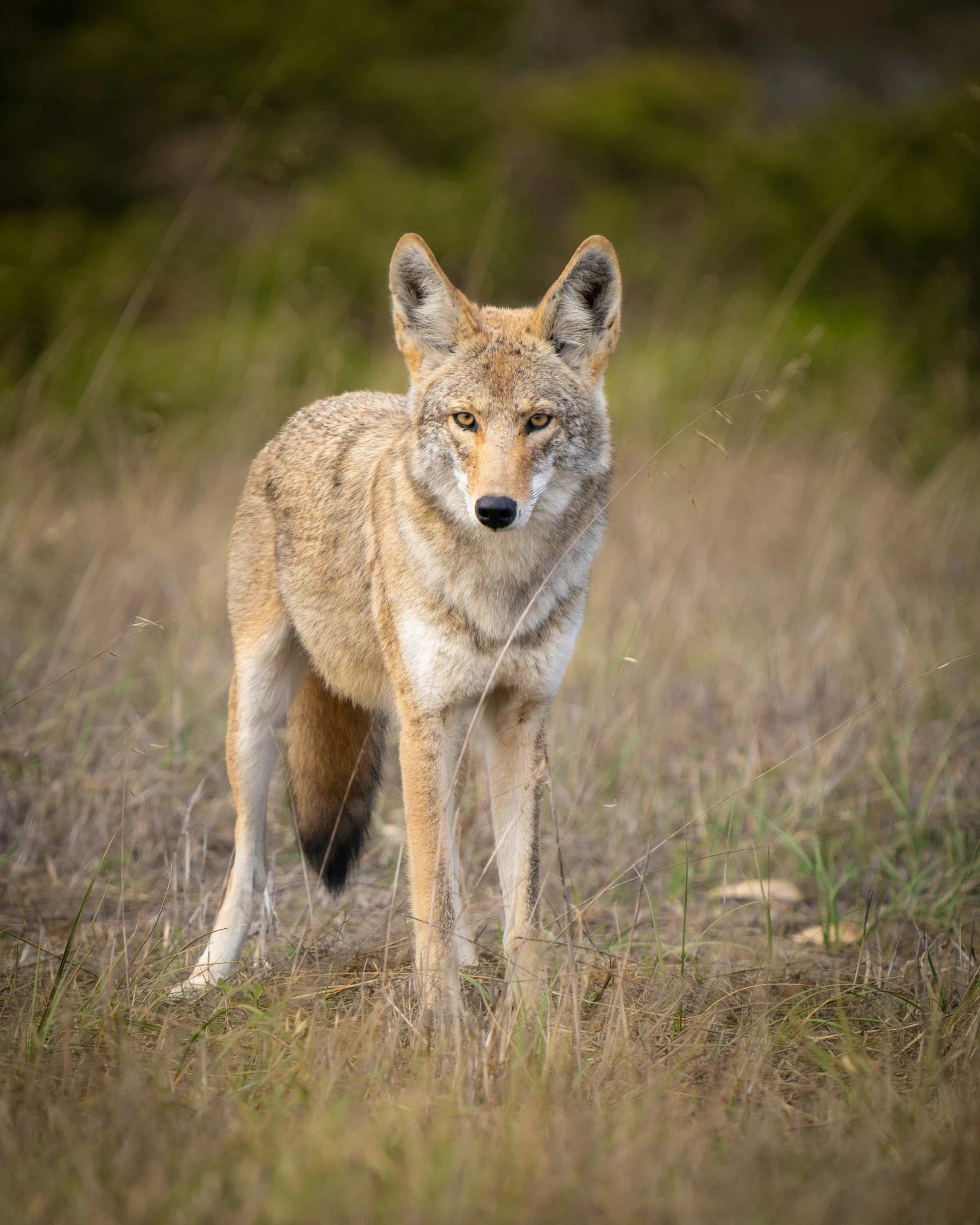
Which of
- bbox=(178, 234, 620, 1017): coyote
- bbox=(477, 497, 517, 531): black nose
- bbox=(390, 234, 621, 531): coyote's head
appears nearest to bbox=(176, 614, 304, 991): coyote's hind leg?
bbox=(178, 234, 620, 1017): coyote

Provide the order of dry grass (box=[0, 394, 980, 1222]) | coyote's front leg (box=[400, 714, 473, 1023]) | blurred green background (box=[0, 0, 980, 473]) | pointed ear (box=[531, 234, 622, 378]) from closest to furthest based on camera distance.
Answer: dry grass (box=[0, 394, 980, 1222]) → coyote's front leg (box=[400, 714, 473, 1023]) → pointed ear (box=[531, 234, 622, 378]) → blurred green background (box=[0, 0, 980, 473])

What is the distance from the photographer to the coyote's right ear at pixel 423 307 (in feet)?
9.56

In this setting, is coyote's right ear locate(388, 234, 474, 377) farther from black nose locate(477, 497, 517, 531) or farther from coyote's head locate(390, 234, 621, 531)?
black nose locate(477, 497, 517, 531)

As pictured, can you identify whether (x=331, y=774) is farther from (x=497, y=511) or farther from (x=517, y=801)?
(x=497, y=511)

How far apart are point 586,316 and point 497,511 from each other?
81 centimetres

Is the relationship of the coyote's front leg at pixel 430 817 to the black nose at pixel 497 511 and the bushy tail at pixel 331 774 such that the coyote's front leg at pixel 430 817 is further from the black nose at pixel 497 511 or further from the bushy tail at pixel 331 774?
the black nose at pixel 497 511

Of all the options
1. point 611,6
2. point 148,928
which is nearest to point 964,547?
point 148,928

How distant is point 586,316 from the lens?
2984 mm

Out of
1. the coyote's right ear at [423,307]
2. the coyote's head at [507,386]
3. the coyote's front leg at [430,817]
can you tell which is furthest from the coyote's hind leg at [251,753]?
the coyote's right ear at [423,307]

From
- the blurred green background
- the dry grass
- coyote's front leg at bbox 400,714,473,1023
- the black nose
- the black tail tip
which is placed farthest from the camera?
the blurred green background

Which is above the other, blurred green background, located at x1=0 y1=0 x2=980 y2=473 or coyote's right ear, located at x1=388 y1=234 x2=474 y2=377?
blurred green background, located at x1=0 y1=0 x2=980 y2=473

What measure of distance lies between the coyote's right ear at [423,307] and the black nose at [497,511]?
0.64m

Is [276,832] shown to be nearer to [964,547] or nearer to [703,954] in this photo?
[703,954]

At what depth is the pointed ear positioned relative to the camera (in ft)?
9.56
